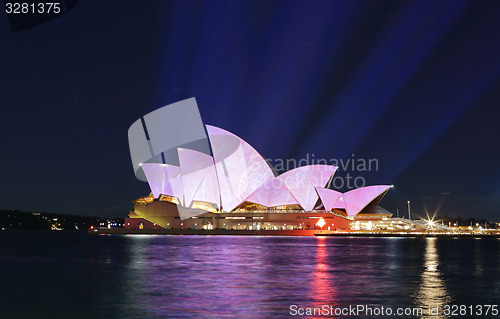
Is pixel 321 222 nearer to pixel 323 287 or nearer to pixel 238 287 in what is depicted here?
pixel 323 287

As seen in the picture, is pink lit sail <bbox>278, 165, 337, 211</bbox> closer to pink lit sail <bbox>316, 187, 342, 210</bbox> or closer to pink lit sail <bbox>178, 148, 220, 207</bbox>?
pink lit sail <bbox>316, 187, 342, 210</bbox>

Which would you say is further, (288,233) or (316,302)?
(288,233)

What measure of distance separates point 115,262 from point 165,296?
1515 centimetres

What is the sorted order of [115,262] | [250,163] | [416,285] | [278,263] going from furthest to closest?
[250,163], [115,262], [278,263], [416,285]

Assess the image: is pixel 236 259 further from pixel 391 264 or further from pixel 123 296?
pixel 123 296

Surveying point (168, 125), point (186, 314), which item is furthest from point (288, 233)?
point (186, 314)

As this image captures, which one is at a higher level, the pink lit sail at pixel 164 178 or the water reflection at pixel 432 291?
the pink lit sail at pixel 164 178

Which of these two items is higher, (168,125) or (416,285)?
(168,125)

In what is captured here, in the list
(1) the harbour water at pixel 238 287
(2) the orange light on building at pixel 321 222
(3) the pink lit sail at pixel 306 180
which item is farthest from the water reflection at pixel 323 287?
(2) the orange light on building at pixel 321 222

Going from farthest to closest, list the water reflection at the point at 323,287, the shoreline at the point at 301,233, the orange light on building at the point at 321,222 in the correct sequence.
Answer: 1. the orange light on building at the point at 321,222
2. the shoreline at the point at 301,233
3. the water reflection at the point at 323,287

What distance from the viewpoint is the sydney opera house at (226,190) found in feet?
225

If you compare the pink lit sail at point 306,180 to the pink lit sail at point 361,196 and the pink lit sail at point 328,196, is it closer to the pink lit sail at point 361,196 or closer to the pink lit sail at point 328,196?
the pink lit sail at point 328,196

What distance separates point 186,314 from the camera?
51.6ft

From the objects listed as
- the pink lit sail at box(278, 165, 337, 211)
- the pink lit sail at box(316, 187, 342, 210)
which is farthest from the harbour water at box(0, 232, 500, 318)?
the pink lit sail at box(316, 187, 342, 210)
